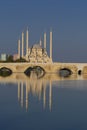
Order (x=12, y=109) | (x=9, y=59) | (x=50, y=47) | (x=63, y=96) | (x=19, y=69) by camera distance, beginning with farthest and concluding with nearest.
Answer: (x=9, y=59), (x=50, y=47), (x=19, y=69), (x=63, y=96), (x=12, y=109)

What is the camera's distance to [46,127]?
15047 mm

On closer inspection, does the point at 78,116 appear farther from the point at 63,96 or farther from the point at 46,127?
the point at 63,96

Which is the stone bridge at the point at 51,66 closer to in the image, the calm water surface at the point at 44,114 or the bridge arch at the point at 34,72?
the bridge arch at the point at 34,72

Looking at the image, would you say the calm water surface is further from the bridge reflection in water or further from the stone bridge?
the stone bridge

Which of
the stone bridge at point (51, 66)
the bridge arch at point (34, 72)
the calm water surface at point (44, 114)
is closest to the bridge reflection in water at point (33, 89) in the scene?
the calm water surface at point (44, 114)

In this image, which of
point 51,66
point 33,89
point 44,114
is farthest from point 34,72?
point 44,114

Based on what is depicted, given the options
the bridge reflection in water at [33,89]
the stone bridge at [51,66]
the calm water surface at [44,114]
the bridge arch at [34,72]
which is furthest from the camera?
the bridge arch at [34,72]

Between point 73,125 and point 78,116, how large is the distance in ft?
→ 6.06

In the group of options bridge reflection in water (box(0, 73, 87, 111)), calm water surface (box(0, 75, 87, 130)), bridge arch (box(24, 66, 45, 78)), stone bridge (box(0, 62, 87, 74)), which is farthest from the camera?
bridge arch (box(24, 66, 45, 78))

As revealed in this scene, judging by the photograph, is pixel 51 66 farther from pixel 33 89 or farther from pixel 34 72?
pixel 33 89

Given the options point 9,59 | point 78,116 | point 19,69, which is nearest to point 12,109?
point 78,116

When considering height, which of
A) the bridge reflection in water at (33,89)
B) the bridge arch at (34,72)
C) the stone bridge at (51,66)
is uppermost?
the stone bridge at (51,66)

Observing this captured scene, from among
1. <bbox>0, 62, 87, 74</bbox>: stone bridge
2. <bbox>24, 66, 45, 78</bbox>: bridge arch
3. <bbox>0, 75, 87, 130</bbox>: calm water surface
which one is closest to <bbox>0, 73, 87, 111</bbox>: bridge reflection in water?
<bbox>0, 75, 87, 130</bbox>: calm water surface

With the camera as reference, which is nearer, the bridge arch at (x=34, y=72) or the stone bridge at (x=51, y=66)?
the stone bridge at (x=51, y=66)
